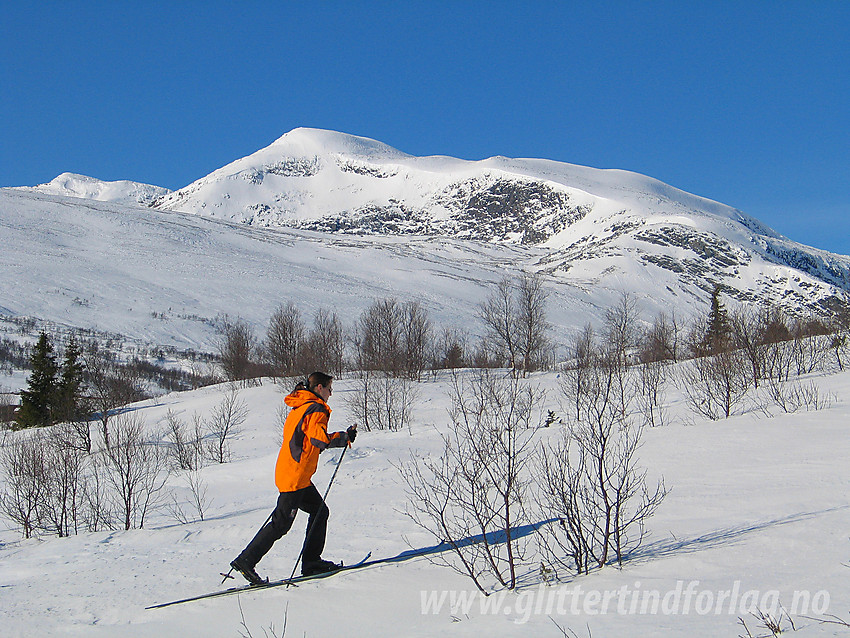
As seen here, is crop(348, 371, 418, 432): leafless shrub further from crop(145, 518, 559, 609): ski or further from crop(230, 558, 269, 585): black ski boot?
crop(230, 558, 269, 585): black ski boot

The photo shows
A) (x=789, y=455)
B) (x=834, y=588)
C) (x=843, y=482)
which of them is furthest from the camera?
(x=789, y=455)

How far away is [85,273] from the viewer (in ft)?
282

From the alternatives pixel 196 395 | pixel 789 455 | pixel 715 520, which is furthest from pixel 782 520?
pixel 196 395

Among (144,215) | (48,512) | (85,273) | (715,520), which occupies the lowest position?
(48,512)

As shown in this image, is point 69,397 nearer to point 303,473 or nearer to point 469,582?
point 303,473

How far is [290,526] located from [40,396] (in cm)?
3685

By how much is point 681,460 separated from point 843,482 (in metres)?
3.97

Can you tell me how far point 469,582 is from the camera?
5316 mm

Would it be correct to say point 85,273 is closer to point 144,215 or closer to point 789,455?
point 144,215

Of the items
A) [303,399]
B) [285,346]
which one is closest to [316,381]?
[303,399]

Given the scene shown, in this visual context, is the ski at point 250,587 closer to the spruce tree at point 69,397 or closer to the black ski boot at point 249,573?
the black ski boot at point 249,573

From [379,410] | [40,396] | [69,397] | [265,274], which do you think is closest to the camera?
[379,410]

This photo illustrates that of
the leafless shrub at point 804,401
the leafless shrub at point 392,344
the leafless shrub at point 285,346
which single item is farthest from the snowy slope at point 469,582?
the leafless shrub at point 285,346

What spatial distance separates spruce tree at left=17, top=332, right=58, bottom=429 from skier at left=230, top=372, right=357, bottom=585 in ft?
116
